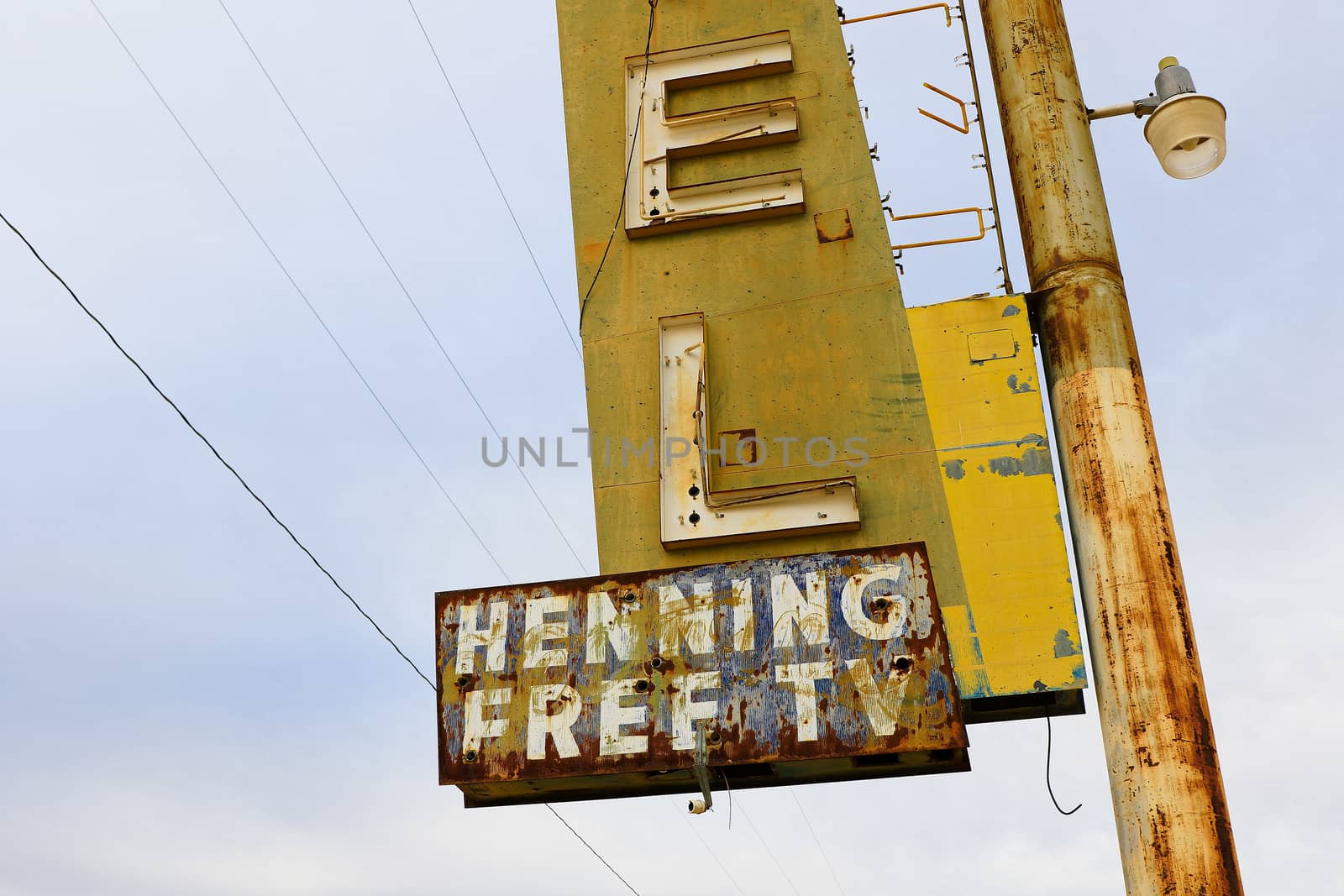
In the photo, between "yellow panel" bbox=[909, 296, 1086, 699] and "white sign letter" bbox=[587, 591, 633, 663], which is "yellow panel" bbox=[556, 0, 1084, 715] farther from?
"white sign letter" bbox=[587, 591, 633, 663]

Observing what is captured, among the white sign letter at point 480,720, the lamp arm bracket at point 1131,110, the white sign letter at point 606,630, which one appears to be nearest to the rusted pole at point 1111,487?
the lamp arm bracket at point 1131,110

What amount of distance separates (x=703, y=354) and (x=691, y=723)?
2.78m

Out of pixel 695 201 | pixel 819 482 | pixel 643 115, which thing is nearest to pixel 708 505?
pixel 819 482

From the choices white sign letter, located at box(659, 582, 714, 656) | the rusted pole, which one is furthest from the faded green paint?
the rusted pole

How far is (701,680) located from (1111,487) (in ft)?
8.00

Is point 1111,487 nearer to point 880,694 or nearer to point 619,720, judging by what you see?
point 880,694

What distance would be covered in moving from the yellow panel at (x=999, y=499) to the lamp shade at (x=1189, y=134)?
5.17 feet

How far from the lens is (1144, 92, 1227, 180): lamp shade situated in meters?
6.95

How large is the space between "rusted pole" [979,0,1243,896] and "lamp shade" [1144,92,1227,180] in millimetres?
526

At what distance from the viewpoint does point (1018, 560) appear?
26.5ft

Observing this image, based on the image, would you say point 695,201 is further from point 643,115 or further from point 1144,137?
point 1144,137

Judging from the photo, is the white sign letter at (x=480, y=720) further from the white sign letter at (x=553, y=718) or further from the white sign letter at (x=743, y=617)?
the white sign letter at (x=743, y=617)

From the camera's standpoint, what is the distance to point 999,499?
8211 mm

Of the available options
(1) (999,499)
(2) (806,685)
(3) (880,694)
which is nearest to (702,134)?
(1) (999,499)
